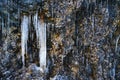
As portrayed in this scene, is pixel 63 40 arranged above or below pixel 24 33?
below

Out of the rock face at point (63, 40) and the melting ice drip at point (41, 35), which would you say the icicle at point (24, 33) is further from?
the melting ice drip at point (41, 35)

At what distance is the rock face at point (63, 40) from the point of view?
7.22 meters

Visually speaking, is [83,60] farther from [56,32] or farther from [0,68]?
[0,68]

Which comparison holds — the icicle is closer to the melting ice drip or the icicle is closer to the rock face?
the rock face

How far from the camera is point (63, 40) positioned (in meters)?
7.39

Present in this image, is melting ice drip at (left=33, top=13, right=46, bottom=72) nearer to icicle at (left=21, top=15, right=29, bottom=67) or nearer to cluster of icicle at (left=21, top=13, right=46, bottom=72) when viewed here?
cluster of icicle at (left=21, top=13, right=46, bottom=72)

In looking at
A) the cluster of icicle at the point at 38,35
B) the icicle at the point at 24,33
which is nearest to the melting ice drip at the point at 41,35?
the cluster of icicle at the point at 38,35

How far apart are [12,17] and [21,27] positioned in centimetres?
29

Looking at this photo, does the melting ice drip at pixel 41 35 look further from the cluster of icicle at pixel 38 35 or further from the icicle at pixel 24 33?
the icicle at pixel 24 33

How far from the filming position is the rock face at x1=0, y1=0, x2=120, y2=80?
23.7 feet

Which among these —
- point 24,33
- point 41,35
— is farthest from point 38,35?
point 24,33

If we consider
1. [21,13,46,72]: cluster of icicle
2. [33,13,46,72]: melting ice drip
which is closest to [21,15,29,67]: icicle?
[21,13,46,72]: cluster of icicle

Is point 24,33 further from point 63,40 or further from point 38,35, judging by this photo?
point 63,40

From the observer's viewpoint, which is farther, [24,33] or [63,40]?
[63,40]
